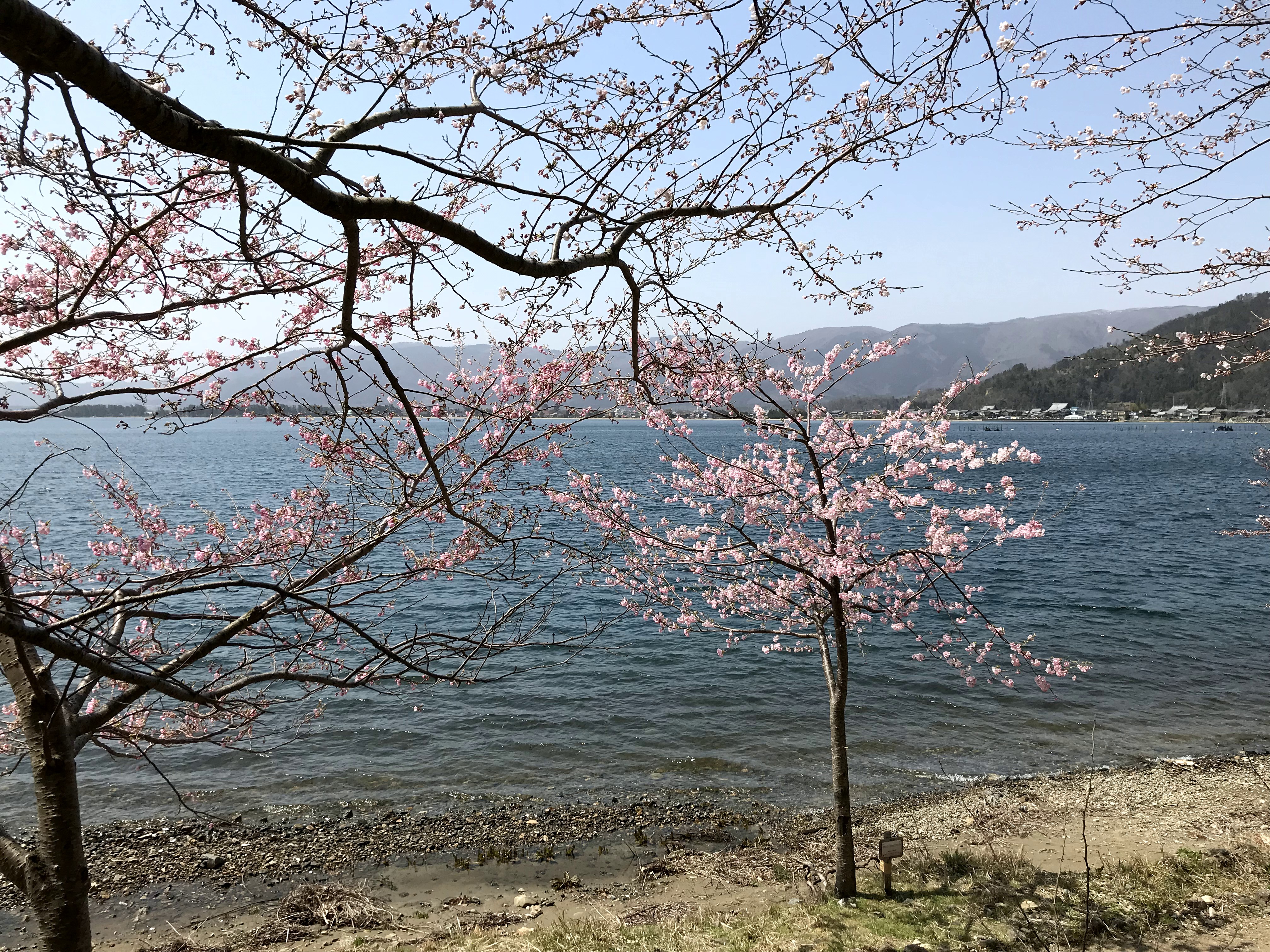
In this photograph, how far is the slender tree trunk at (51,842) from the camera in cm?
406

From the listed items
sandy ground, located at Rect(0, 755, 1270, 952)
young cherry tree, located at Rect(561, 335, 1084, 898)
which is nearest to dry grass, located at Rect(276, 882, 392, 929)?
sandy ground, located at Rect(0, 755, 1270, 952)

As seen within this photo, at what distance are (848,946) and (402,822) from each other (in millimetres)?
6782

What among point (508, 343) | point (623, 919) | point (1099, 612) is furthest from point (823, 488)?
point (1099, 612)

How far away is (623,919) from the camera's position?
8000 millimetres

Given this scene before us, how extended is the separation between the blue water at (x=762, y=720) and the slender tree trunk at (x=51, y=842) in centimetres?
234

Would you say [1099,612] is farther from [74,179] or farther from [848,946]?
[74,179]

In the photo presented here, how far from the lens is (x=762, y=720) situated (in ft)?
46.5

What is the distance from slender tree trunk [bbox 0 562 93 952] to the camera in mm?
4062

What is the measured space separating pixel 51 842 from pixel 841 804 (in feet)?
20.5

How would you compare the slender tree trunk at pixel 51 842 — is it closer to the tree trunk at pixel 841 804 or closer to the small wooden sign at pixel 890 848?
the tree trunk at pixel 841 804

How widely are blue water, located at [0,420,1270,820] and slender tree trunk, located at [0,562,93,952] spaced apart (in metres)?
2.34

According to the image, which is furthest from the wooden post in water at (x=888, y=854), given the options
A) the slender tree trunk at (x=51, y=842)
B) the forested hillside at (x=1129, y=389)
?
the forested hillside at (x=1129, y=389)

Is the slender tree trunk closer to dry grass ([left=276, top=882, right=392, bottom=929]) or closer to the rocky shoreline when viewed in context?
dry grass ([left=276, top=882, right=392, bottom=929])

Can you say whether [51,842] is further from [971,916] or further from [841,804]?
[971,916]
